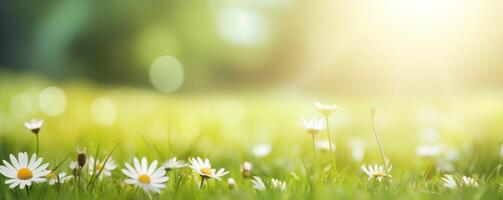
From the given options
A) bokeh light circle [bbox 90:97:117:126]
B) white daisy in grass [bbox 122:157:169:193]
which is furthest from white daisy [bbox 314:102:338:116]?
bokeh light circle [bbox 90:97:117:126]

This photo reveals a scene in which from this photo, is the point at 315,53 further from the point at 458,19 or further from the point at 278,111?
the point at 278,111

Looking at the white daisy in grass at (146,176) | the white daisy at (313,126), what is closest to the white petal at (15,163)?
the white daisy in grass at (146,176)

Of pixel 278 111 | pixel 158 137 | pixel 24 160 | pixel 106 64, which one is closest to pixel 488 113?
pixel 278 111

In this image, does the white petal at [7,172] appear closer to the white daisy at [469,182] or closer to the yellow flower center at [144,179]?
the yellow flower center at [144,179]

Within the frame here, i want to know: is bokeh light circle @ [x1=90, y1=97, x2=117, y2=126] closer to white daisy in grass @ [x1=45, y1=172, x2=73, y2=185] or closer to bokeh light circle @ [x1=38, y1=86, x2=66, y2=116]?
bokeh light circle @ [x1=38, y1=86, x2=66, y2=116]

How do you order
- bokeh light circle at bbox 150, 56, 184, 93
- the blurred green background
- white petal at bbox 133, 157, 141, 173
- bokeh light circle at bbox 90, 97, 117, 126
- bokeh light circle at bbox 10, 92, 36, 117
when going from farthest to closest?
1. bokeh light circle at bbox 150, 56, 184, 93
2. the blurred green background
3. bokeh light circle at bbox 10, 92, 36, 117
4. bokeh light circle at bbox 90, 97, 117, 126
5. white petal at bbox 133, 157, 141, 173
